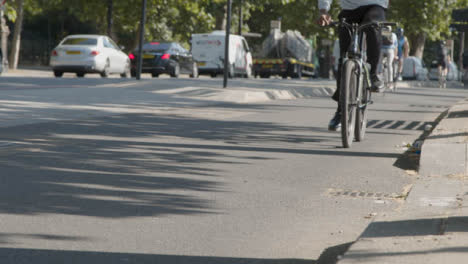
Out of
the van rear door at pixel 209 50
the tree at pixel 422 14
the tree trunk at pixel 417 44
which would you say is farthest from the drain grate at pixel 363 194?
the tree trunk at pixel 417 44

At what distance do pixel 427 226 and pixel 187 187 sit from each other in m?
2.14

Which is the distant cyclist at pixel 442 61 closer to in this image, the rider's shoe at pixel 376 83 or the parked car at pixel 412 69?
the parked car at pixel 412 69

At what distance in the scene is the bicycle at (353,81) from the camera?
27.8 feet

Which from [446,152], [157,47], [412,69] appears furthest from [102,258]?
[412,69]

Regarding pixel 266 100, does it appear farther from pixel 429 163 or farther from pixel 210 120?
pixel 429 163

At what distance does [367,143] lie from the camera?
9719 mm

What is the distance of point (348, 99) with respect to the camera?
8.53 meters

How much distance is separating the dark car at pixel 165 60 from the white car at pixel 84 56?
3.85 meters

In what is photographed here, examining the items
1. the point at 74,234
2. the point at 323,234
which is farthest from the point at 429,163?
the point at 74,234

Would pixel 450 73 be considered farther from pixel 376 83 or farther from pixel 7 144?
pixel 7 144

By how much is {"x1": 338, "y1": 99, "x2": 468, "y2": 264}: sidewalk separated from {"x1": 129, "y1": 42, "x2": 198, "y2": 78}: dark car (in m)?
26.6

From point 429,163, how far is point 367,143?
229 cm

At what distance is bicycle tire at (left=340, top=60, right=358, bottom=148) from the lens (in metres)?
8.45

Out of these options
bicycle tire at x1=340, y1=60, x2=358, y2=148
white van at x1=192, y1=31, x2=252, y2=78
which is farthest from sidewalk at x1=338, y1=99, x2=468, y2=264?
white van at x1=192, y1=31, x2=252, y2=78
